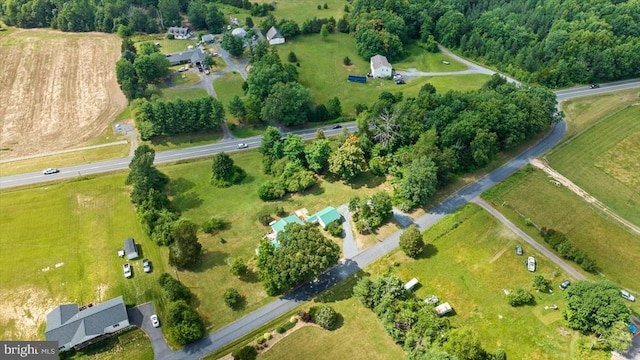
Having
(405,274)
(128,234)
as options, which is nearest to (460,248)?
(405,274)

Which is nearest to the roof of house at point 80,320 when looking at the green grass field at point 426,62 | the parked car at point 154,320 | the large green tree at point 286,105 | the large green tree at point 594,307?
the parked car at point 154,320

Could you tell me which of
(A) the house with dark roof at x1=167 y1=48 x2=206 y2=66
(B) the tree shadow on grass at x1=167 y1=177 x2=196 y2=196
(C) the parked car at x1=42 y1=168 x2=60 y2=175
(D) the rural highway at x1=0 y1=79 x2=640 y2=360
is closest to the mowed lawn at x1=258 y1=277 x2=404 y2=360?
(D) the rural highway at x1=0 y1=79 x2=640 y2=360

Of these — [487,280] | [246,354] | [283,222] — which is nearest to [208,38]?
[283,222]

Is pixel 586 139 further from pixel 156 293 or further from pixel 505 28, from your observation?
pixel 156 293

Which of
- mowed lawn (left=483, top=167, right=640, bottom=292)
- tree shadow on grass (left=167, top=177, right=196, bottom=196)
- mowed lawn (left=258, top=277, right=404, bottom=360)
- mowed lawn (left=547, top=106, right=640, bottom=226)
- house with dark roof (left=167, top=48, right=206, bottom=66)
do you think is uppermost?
house with dark roof (left=167, top=48, right=206, bottom=66)

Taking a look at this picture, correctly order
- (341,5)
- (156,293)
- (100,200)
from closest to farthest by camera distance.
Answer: (156,293) → (100,200) → (341,5)

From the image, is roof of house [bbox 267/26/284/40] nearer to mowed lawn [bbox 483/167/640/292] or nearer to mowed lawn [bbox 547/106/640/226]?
mowed lawn [bbox 483/167/640/292]
